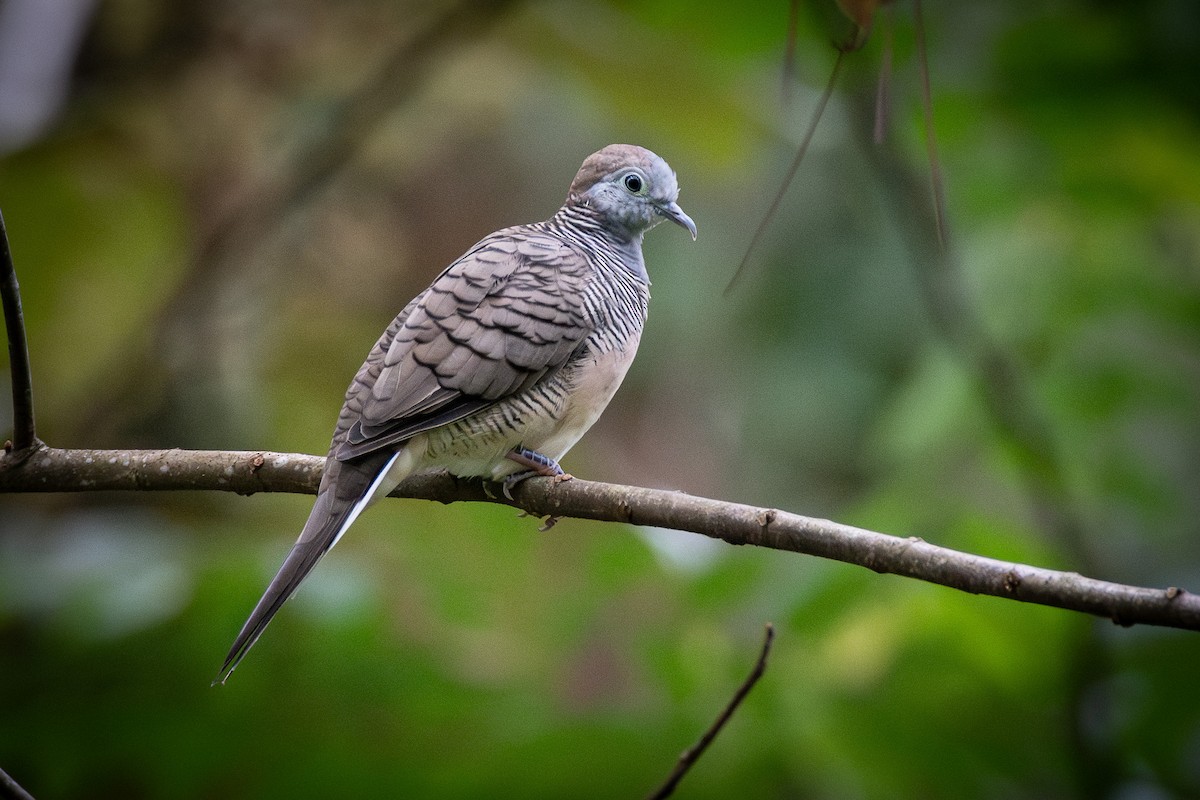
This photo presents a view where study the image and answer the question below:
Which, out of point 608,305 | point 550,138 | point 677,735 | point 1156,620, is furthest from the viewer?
point 550,138

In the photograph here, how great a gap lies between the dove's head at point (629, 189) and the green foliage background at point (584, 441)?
0.66 m

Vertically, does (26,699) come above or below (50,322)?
below

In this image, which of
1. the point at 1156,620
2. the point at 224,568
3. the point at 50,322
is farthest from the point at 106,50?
the point at 1156,620

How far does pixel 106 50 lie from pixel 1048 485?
5.17 meters

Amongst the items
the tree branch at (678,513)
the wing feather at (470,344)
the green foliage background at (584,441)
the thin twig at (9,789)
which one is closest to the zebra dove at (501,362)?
the wing feather at (470,344)

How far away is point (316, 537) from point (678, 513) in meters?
0.93

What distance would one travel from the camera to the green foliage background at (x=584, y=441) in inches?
145

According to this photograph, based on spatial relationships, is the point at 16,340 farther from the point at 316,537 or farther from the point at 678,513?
the point at 678,513

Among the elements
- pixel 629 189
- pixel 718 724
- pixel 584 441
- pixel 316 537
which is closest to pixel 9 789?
pixel 316 537

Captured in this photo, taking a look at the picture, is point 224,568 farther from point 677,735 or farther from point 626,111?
point 626,111

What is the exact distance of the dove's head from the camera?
3717 mm

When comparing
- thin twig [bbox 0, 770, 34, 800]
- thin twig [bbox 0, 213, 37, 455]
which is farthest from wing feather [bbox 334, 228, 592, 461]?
thin twig [bbox 0, 770, 34, 800]

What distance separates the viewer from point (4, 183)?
15.2 ft

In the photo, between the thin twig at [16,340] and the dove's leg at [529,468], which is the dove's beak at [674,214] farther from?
the thin twig at [16,340]
